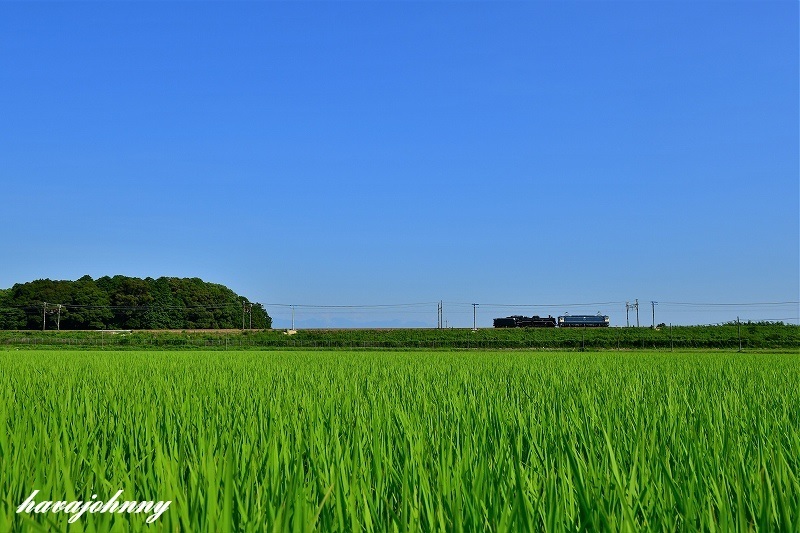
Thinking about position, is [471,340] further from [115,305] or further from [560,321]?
[115,305]

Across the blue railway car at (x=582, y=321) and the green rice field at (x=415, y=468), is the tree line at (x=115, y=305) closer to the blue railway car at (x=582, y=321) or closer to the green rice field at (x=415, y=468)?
the blue railway car at (x=582, y=321)

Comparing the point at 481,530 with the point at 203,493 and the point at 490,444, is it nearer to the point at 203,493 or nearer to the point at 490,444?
the point at 203,493

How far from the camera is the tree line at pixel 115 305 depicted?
88.4 m

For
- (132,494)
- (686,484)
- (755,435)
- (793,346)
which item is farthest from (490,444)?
(793,346)

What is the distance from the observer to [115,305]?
9269 centimetres

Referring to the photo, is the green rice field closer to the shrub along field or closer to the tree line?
the shrub along field

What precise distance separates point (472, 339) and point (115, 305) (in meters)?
65.7

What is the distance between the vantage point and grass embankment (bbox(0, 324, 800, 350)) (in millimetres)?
41188

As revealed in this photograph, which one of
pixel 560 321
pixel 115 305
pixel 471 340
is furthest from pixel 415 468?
pixel 115 305

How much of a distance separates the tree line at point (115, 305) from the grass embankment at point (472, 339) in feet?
120

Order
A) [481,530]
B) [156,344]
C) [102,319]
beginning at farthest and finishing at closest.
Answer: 1. [102,319]
2. [156,344]
3. [481,530]

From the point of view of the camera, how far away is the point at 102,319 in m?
89.2

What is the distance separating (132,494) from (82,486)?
15.7 inches

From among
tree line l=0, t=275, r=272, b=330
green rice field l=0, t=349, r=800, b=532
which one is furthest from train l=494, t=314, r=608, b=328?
green rice field l=0, t=349, r=800, b=532
